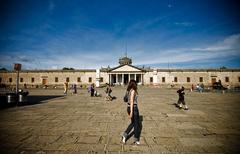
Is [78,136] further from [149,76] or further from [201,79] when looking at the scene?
[201,79]

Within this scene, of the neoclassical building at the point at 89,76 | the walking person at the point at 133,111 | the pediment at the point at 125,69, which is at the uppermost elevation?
the pediment at the point at 125,69

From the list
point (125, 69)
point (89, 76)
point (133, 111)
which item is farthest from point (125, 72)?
point (133, 111)

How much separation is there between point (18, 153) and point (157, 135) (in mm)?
3715

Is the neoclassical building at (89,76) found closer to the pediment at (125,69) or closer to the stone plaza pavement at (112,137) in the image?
the pediment at (125,69)

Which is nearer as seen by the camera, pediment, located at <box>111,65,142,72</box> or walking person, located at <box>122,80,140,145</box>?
walking person, located at <box>122,80,140,145</box>

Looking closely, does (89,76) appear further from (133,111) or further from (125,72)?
(133,111)

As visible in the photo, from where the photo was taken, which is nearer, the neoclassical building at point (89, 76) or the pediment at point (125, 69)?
the neoclassical building at point (89, 76)

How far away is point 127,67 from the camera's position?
53.7m

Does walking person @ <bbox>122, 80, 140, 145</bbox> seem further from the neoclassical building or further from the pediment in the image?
the pediment

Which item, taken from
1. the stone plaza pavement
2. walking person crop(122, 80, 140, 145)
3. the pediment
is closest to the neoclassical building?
the pediment

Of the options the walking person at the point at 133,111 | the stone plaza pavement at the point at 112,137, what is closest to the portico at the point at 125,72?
Answer: the stone plaza pavement at the point at 112,137

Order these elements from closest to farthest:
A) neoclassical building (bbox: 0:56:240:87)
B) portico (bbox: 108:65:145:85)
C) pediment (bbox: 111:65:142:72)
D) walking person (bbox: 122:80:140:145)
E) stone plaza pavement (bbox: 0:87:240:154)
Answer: stone plaza pavement (bbox: 0:87:240:154)
walking person (bbox: 122:80:140:145)
neoclassical building (bbox: 0:56:240:87)
portico (bbox: 108:65:145:85)
pediment (bbox: 111:65:142:72)

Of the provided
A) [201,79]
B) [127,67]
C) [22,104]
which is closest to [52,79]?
[127,67]

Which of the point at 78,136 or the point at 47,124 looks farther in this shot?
the point at 47,124
